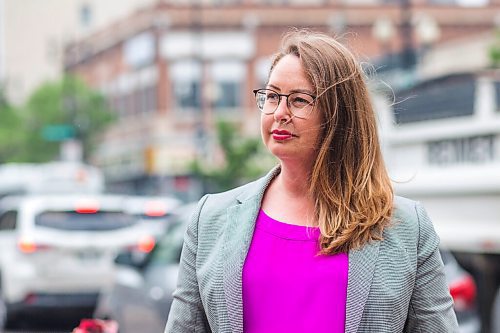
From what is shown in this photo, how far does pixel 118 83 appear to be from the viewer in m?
72.4

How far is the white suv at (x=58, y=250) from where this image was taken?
1545 centimetres

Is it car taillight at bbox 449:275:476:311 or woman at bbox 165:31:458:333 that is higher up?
woman at bbox 165:31:458:333

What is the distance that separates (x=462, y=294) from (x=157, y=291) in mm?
2467

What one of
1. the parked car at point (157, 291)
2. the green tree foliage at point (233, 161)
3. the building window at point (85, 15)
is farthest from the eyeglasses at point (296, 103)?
the building window at point (85, 15)

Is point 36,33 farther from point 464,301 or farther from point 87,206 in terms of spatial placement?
point 464,301

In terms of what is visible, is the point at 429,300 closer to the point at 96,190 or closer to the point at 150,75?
the point at 96,190

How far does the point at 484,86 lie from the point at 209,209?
34.0 feet

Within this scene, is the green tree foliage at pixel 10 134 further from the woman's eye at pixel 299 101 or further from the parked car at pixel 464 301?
the woman's eye at pixel 299 101

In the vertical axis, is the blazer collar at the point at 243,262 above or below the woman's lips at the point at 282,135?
below

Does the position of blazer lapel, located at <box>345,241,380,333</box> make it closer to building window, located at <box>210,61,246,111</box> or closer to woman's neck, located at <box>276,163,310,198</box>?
woman's neck, located at <box>276,163,310,198</box>

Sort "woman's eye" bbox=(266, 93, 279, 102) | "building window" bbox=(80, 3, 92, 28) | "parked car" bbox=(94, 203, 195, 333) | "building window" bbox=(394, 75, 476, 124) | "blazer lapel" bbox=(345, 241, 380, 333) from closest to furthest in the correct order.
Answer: "blazer lapel" bbox=(345, 241, 380, 333) → "woman's eye" bbox=(266, 93, 279, 102) → "parked car" bbox=(94, 203, 195, 333) → "building window" bbox=(394, 75, 476, 124) → "building window" bbox=(80, 3, 92, 28)

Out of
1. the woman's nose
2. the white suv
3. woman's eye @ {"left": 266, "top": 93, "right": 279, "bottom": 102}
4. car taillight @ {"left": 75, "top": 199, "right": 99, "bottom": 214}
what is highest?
woman's eye @ {"left": 266, "top": 93, "right": 279, "bottom": 102}

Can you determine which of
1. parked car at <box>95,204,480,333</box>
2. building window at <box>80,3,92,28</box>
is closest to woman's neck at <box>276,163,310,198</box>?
parked car at <box>95,204,480,333</box>

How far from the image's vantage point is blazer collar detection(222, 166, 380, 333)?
3152 mm
